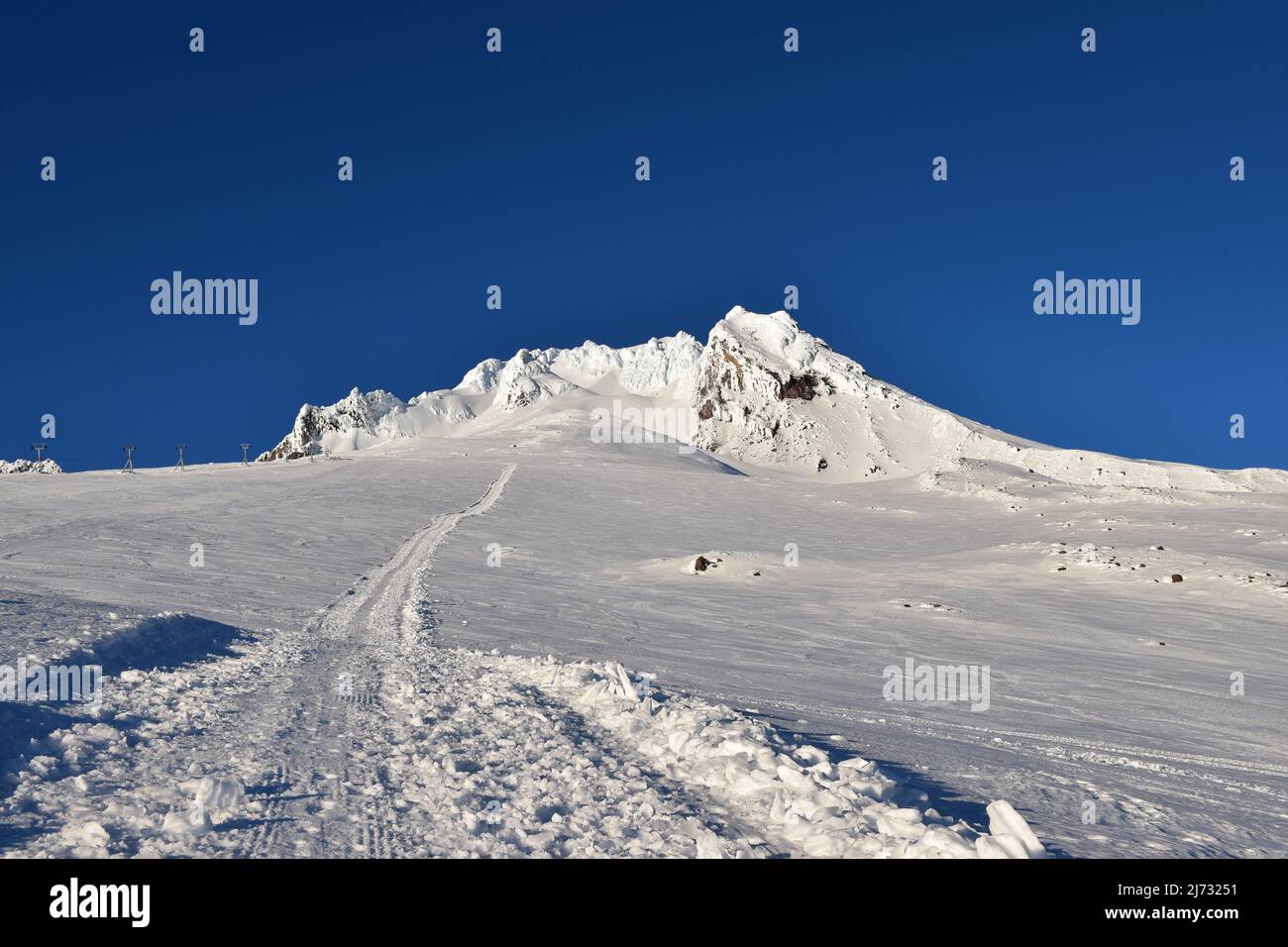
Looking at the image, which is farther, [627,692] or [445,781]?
[627,692]

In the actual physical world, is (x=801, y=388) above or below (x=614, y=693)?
above

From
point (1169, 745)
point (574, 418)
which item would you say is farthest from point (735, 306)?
point (1169, 745)

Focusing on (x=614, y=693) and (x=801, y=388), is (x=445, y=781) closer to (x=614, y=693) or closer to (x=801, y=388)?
(x=614, y=693)

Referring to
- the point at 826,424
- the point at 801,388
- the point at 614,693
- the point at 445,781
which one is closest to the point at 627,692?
the point at 614,693

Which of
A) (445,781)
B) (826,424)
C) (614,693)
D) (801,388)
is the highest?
(801,388)

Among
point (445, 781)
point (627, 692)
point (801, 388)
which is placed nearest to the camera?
point (445, 781)

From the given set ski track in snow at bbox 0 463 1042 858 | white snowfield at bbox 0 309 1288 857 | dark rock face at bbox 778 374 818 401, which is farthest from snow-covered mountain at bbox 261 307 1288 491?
ski track in snow at bbox 0 463 1042 858

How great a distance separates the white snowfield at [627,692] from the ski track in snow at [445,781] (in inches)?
1.5

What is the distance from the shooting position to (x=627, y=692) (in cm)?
1012

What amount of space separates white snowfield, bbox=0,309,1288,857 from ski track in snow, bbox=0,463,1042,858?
39 millimetres

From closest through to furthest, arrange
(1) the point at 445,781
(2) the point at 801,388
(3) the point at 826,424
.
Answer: (1) the point at 445,781 → (3) the point at 826,424 → (2) the point at 801,388

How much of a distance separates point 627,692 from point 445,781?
356 cm
